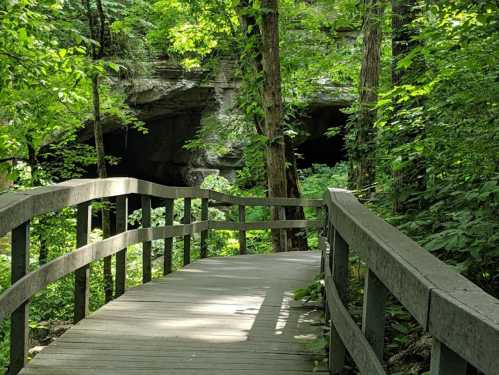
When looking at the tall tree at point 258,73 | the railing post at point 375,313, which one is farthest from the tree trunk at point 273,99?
the railing post at point 375,313

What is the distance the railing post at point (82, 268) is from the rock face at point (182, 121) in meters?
15.0

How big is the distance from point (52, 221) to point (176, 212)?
260 inches

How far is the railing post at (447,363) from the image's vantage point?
1.60 m

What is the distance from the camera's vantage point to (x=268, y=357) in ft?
13.5

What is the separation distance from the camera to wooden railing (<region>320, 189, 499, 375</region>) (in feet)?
4.76

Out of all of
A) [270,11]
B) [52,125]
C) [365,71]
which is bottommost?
[52,125]

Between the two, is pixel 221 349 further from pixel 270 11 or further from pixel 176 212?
pixel 176 212

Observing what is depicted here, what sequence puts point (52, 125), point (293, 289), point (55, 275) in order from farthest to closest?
point (52, 125), point (293, 289), point (55, 275)

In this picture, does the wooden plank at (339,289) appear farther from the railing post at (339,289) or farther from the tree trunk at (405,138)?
the tree trunk at (405,138)

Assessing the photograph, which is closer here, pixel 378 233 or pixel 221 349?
pixel 378 233

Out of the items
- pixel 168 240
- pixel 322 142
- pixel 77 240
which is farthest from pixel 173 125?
pixel 77 240

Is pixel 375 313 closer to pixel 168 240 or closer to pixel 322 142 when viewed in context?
pixel 168 240

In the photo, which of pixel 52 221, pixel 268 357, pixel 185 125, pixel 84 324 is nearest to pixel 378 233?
pixel 268 357

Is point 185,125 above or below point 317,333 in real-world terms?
above
